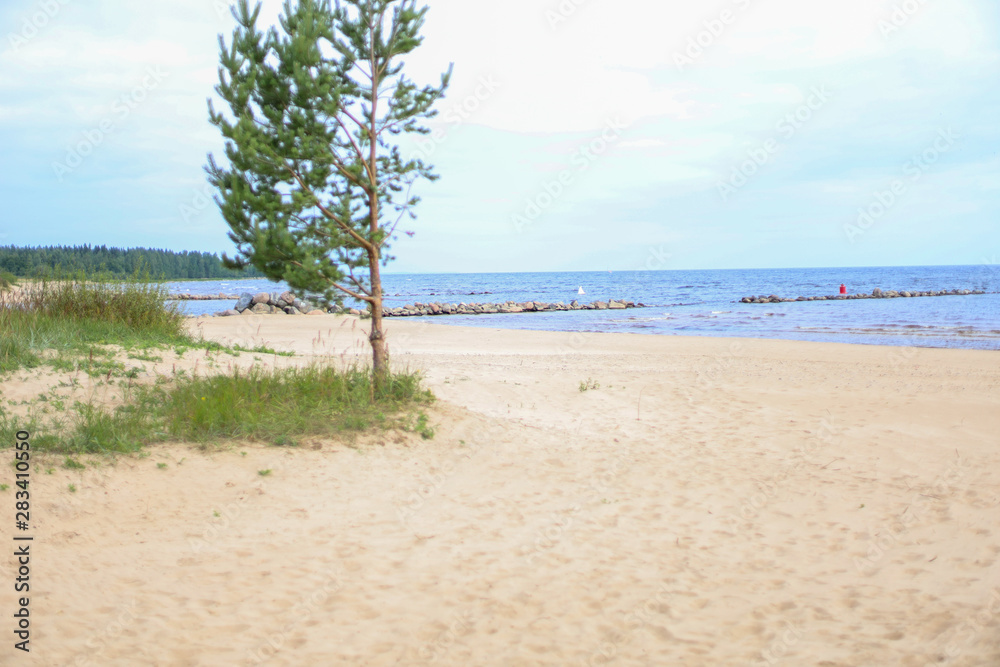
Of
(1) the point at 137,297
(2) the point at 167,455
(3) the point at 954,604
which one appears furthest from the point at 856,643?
(1) the point at 137,297

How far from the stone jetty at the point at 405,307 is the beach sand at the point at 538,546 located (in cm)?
2271

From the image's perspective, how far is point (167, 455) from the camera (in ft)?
22.1

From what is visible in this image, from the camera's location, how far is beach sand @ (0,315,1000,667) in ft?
13.4

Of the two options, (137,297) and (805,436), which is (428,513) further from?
(137,297)

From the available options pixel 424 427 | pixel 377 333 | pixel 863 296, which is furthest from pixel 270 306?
pixel 863 296

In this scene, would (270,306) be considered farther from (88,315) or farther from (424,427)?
(424,427)

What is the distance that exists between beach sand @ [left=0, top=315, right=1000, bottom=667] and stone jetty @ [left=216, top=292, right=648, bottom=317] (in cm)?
2271

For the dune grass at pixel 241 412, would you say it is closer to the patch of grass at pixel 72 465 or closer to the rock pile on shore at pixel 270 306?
the patch of grass at pixel 72 465

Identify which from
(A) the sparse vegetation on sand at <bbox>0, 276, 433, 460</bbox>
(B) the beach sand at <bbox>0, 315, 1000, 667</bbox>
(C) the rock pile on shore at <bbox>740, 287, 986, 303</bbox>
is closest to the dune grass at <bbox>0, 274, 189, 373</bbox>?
(A) the sparse vegetation on sand at <bbox>0, 276, 433, 460</bbox>

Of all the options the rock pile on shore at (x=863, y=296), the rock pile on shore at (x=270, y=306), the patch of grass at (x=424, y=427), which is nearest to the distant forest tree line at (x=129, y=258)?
the rock pile on shore at (x=270, y=306)

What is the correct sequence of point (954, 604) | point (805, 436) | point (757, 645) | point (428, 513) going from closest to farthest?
point (757, 645)
point (954, 604)
point (428, 513)
point (805, 436)

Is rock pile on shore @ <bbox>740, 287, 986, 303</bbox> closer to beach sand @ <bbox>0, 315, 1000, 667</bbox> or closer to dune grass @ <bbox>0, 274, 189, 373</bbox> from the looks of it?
beach sand @ <bbox>0, 315, 1000, 667</bbox>

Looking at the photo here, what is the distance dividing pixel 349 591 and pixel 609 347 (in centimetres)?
1682

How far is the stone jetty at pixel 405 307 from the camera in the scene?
35.2 meters
